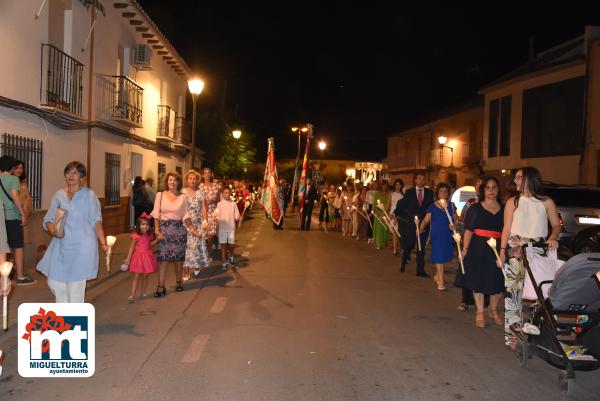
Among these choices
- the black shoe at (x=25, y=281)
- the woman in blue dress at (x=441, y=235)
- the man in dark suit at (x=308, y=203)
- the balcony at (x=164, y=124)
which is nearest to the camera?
the black shoe at (x=25, y=281)

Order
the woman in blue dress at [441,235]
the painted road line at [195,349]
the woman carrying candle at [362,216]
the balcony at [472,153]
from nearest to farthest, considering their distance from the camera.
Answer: the painted road line at [195,349], the woman in blue dress at [441,235], the woman carrying candle at [362,216], the balcony at [472,153]

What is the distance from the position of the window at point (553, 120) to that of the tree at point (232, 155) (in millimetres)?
18148

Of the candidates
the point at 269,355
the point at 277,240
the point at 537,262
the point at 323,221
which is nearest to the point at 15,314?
the point at 269,355

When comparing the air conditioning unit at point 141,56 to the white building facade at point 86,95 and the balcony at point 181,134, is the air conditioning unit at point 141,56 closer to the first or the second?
the white building facade at point 86,95

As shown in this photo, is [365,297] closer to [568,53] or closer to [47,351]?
[47,351]

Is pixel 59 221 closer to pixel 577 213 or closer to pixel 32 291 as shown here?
pixel 32 291

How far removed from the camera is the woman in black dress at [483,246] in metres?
7.32

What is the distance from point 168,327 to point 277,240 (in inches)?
439

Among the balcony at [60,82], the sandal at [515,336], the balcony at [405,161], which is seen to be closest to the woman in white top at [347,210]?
the balcony at [60,82]

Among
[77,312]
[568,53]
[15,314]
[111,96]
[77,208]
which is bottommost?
[15,314]

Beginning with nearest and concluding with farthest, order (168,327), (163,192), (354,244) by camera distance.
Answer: (168,327), (163,192), (354,244)

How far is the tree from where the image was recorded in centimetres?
3722

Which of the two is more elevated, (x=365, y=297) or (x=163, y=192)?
(x=163, y=192)

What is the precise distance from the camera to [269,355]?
590cm
